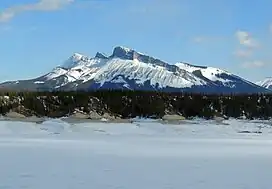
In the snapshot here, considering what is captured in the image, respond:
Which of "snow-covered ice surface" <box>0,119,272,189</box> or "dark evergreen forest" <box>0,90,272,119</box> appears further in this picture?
"dark evergreen forest" <box>0,90,272,119</box>

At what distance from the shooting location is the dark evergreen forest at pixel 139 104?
5612 cm

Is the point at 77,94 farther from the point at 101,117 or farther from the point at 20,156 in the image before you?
the point at 20,156

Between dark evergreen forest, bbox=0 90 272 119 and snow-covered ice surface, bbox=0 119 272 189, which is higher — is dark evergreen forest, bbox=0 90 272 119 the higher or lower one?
the higher one

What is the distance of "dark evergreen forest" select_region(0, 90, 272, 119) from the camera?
184 feet

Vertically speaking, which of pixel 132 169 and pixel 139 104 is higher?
pixel 139 104

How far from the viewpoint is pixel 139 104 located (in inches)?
2330

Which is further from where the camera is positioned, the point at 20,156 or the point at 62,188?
the point at 20,156

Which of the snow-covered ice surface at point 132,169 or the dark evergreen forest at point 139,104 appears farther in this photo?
the dark evergreen forest at point 139,104

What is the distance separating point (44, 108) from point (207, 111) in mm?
18211

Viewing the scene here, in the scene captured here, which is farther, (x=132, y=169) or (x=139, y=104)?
(x=139, y=104)

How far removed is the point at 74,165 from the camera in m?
15.3

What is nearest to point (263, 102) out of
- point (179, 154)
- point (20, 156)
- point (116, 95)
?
point (116, 95)

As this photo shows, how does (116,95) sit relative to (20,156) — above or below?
above

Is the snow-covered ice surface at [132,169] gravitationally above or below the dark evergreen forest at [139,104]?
below
